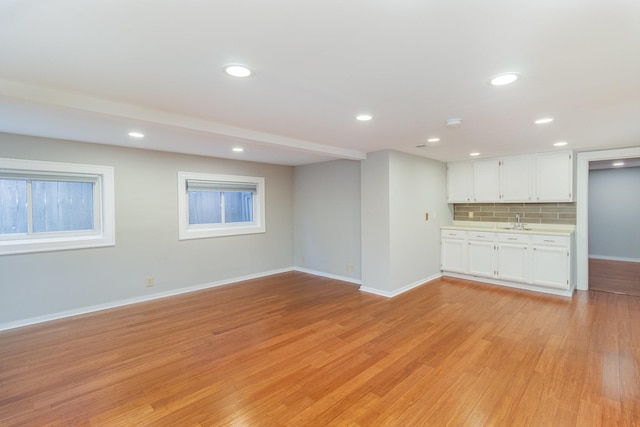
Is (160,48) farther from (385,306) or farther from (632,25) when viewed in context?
(385,306)

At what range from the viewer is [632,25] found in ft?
4.67

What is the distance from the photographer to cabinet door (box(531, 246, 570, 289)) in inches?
175

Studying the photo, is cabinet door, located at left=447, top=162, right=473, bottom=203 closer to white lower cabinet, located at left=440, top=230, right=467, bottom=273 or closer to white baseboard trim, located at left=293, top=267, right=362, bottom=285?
white lower cabinet, located at left=440, top=230, right=467, bottom=273

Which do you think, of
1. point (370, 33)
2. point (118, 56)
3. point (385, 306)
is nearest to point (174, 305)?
point (385, 306)

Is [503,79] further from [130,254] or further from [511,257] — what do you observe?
[130,254]

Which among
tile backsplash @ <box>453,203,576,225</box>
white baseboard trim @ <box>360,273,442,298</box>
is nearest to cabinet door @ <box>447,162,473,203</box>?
tile backsplash @ <box>453,203,576,225</box>

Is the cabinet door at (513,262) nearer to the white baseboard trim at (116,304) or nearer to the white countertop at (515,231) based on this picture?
the white countertop at (515,231)

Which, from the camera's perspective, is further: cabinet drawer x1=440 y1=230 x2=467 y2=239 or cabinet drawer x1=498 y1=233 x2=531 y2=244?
cabinet drawer x1=440 y1=230 x2=467 y2=239

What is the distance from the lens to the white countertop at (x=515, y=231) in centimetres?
465

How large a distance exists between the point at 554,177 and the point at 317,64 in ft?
15.3

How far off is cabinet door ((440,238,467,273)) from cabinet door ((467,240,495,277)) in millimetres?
103

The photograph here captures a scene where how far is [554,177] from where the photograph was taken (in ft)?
15.7

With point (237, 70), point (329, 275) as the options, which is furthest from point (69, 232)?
point (329, 275)

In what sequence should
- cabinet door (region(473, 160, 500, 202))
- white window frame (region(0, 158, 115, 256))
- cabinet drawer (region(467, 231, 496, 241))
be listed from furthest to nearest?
1. cabinet door (region(473, 160, 500, 202))
2. cabinet drawer (region(467, 231, 496, 241))
3. white window frame (region(0, 158, 115, 256))
